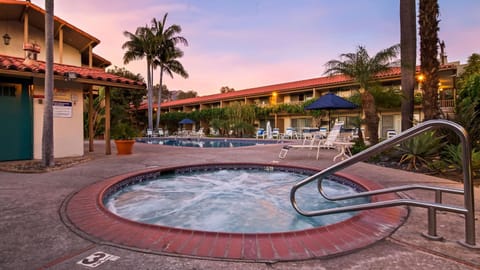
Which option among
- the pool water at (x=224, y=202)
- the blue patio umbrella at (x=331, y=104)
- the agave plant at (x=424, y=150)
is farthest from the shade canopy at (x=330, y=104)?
the pool water at (x=224, y=202)

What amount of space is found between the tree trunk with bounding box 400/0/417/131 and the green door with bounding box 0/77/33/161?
1217 centimetres

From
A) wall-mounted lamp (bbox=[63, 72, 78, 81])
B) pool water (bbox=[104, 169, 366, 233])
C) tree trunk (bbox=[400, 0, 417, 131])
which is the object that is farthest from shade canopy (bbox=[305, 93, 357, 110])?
wall-mounted lamp (bbox=[63, 72, 78, 81])

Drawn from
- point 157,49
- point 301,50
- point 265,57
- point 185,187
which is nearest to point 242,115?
point 265,57

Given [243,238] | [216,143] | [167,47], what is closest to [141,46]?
[167,47]

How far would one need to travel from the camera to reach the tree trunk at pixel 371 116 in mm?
9547

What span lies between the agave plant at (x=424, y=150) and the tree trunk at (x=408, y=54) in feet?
6.59

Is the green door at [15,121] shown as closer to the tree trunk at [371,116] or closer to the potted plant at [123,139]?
the potted plant at [123,139]

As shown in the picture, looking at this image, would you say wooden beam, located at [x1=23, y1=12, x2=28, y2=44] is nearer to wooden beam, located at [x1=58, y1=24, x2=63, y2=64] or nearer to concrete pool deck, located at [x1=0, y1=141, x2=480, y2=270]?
wooden beam, located at [x1=58, y1=24, x2=63, y2=64]

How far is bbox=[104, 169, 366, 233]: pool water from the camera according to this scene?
394 cm

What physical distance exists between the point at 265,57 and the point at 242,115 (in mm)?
6311

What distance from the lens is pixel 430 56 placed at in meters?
7.81

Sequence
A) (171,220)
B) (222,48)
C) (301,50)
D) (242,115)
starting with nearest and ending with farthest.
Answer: (171,220)
(301,50)
(222,48)
(242,115)

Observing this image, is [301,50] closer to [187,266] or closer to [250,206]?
[250,206]

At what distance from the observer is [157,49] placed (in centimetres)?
2595
